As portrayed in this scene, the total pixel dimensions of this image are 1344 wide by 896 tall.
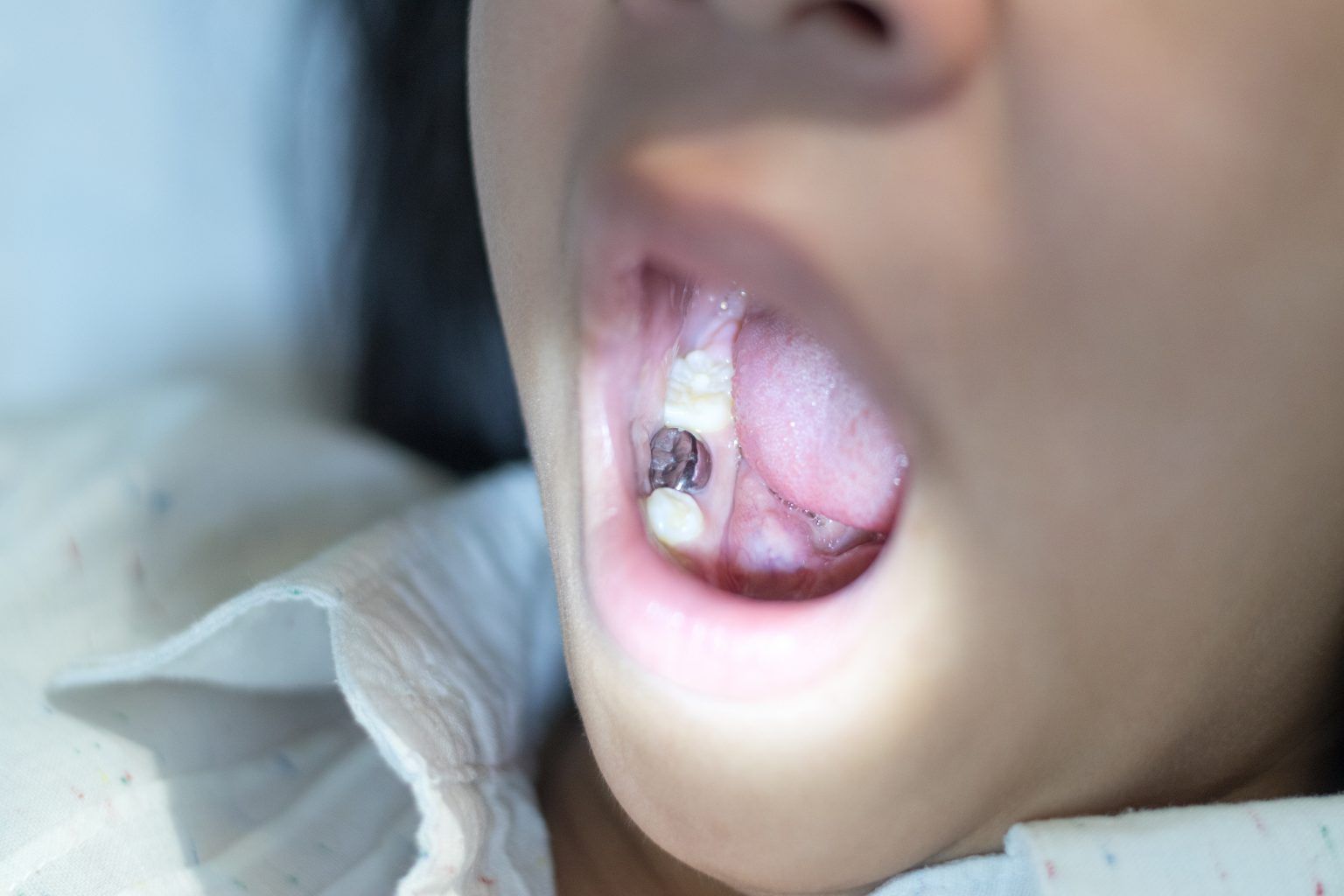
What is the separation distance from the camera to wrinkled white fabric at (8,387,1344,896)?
17.1 inches

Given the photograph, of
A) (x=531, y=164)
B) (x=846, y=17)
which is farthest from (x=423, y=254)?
(x=846, y=17)

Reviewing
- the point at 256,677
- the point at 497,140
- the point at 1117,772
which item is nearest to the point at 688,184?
the point at 497,140

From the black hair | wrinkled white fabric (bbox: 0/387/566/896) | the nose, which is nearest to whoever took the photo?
the nose

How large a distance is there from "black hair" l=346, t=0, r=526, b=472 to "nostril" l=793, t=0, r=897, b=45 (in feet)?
1.87

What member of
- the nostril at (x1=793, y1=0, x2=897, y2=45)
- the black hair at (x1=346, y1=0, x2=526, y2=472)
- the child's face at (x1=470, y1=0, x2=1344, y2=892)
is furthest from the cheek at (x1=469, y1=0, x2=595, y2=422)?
the black hair at (x1=346, y1=0, x2=526, y2=472)

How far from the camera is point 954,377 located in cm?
35

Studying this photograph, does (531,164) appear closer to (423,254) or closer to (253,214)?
(423,254)

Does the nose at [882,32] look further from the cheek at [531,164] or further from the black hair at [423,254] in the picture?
the black hair at [423,254]

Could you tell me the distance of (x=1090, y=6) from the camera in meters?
0.32

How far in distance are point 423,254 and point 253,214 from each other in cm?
19

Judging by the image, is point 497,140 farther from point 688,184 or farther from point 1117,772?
point 1117,772

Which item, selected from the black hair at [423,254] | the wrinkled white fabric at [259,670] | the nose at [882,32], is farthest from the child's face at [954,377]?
the black hair at [423,254]

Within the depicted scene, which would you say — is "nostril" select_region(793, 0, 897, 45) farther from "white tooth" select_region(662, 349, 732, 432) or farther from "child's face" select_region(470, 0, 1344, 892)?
"white tooth" select_region(662, 349, 732, 432)

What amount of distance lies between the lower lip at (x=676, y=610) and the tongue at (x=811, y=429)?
5 centimetres
